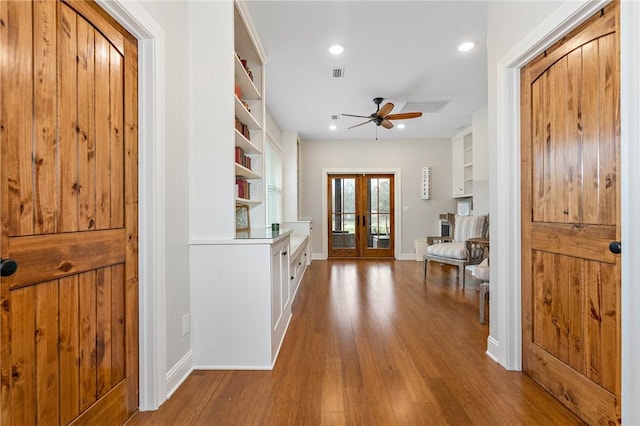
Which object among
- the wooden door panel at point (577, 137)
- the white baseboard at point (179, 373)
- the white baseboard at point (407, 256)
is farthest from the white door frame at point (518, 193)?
the white baseboard at point (407, 256)

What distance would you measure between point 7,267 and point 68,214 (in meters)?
0.31

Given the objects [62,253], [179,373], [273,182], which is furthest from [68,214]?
[273,182]

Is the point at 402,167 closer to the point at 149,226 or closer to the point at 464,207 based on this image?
the point at 464,207

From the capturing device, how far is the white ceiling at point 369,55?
2545mm

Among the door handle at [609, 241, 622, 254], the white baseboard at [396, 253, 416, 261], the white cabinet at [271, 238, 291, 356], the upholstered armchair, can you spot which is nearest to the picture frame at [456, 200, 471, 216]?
the upholstered armchair

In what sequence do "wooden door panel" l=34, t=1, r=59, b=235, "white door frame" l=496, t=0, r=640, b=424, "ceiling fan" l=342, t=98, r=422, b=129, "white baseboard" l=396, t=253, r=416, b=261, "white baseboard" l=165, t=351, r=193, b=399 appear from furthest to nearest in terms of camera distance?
"white baseboard" l=396, t=253, r=416, b=261 < "ceiling fan" l=342, t=98, r=422, b=129 < "white baseboard" l=165, t=351, r=193, b=399 < "white door frame" l=496, t=0, r=640, b=424 < "wooden door panel" l=34, t=1, r=59, b=235

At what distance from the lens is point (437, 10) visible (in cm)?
252

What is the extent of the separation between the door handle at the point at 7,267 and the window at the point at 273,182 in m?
3.72

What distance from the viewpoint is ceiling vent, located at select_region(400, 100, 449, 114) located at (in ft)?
15.2

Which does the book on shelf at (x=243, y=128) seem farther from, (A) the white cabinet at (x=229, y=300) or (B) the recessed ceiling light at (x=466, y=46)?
(B) the recessed ceiling light at (x=466, y=46)

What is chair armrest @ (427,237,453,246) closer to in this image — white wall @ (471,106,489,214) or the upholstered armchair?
the upholstered armchair

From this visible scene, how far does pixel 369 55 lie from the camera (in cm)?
323

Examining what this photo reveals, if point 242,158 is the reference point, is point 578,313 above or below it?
below

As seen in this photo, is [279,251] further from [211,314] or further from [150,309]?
[150,309]
